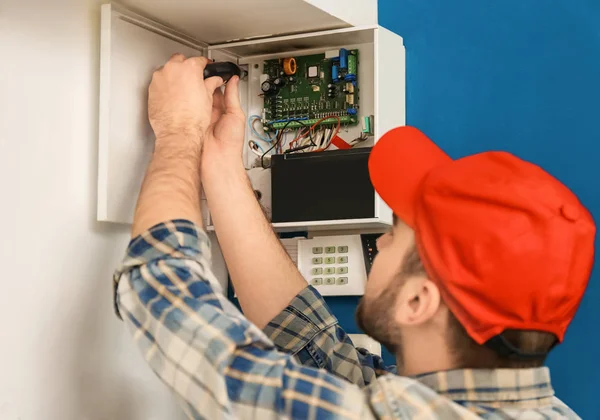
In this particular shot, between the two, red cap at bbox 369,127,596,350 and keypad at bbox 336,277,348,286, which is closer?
red cap at bbox 369,127,596,350

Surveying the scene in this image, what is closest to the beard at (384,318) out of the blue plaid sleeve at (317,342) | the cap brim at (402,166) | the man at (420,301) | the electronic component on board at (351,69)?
the man at (420,301)

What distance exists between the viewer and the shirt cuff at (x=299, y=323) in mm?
1521

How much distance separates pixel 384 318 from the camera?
127cm

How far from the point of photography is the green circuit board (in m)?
1.77

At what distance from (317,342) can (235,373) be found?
44 centimetres

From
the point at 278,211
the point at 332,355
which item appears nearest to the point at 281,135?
the point at 278,211

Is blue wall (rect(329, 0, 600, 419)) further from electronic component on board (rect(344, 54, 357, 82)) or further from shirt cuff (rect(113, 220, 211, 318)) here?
shirt cuff (rect(113, 220, 211, 318))

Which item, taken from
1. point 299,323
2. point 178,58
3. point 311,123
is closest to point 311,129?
point 311,123

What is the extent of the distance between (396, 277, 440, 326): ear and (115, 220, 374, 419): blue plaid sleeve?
0.14 m

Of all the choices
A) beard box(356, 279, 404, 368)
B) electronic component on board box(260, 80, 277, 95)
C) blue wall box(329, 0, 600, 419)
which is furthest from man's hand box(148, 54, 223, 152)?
blue wall box(329, 0, 600, 419)

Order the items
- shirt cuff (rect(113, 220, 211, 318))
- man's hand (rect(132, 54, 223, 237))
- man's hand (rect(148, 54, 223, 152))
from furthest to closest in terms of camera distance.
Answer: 1. man's hand (rect(148, 54, 223, 152))
2. man's hand (rect(132, 54, 223, 237))
3. shirt cuff (rect(113, 220, 211, 318))

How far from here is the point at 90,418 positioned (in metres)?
1.47

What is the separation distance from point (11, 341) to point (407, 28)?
111 cm

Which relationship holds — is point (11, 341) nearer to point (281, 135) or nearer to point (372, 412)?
point (372, 412)
